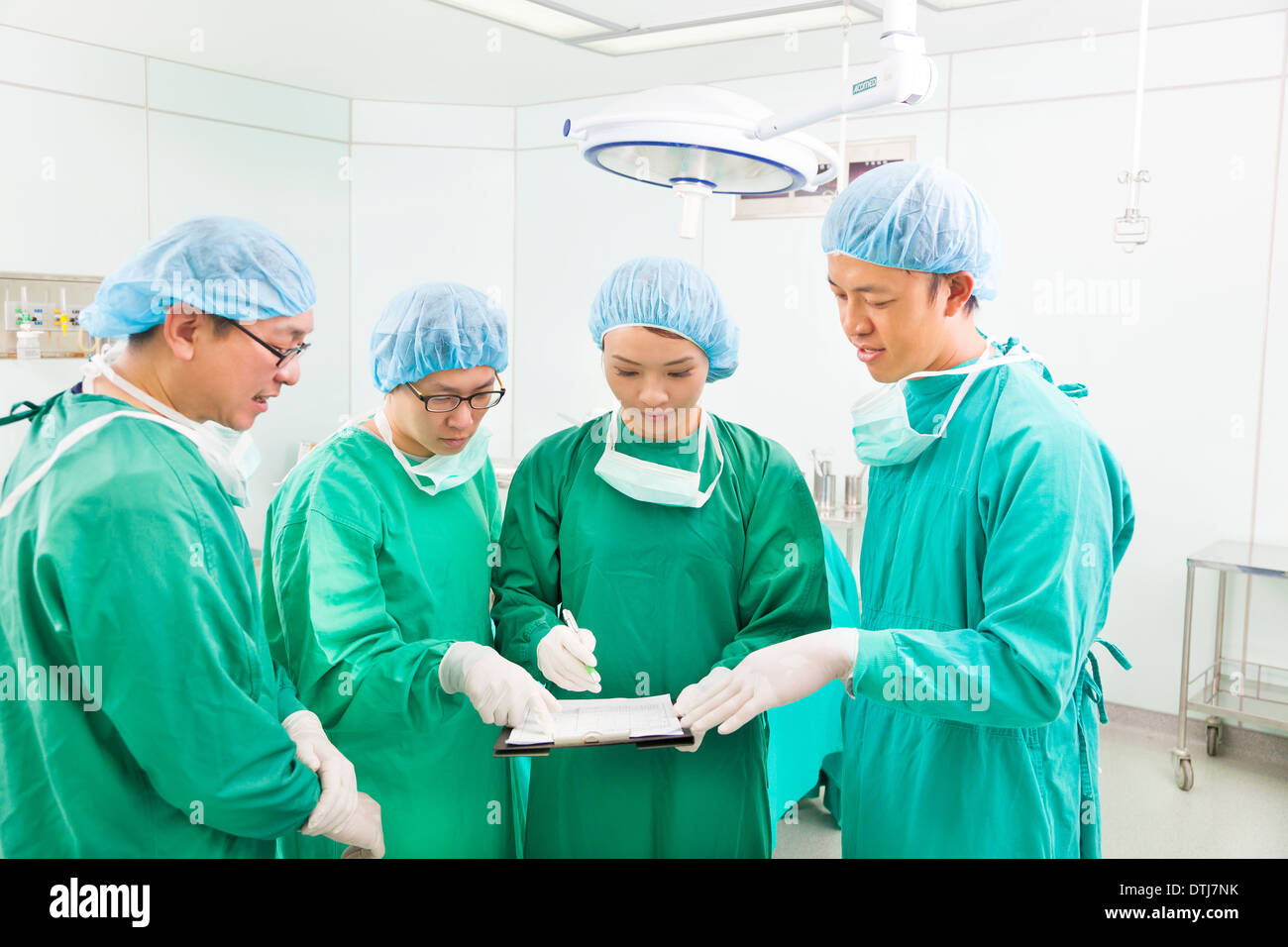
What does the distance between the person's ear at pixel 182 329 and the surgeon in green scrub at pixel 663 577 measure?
589 mm

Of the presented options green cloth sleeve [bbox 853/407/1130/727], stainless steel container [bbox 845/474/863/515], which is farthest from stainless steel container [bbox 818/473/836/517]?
green cloth sleeve [bbox 853/407/1130/727]

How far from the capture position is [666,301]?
1541 millimetres

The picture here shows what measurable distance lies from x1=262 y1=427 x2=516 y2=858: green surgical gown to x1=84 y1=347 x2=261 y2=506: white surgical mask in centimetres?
18

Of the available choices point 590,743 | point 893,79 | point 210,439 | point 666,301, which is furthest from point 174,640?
point 893,79

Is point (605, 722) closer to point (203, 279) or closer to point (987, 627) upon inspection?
point (987, 627)

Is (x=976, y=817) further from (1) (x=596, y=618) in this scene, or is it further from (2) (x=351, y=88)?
(2) (x=351, y=88)

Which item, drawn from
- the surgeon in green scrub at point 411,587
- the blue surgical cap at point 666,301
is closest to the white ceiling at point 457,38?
the blue surgical cap at point 666,301

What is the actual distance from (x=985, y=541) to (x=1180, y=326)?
281 centimetres

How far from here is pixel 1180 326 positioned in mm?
3562

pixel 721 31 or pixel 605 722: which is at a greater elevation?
pixel 721 31

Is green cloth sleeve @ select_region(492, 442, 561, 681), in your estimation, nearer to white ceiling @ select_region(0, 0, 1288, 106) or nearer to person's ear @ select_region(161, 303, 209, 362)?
person's ear @ select_region(161, 303, 209, 362)

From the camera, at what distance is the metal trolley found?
126 inches

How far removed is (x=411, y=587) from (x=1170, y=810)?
2.71m
